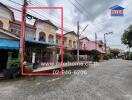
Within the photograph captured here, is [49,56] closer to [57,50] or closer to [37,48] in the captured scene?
[37,48]

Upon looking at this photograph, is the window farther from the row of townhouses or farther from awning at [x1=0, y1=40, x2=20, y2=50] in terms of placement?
awning at [x1=0, y1=40, x2=20, y2=50]

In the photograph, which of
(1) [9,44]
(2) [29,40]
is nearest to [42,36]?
(2) [29,40]

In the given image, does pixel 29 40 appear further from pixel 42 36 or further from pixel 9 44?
pixel 42 36

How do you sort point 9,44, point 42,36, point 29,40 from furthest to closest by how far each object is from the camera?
point 42,36
point 29,40
point 9,44

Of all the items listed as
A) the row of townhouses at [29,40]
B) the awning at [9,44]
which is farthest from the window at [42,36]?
the awning at [9,44]

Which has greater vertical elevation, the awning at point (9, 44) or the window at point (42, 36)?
the window at point (42, 36)

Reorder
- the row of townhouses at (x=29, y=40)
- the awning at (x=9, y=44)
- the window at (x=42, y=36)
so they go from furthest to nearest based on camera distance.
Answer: the window at (x=42, y=36) < the row of townhouses at (x=29, y=40) < the awning at (x=9, y=44)

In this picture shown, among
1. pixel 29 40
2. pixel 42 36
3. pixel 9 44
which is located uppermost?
pixel 42 36

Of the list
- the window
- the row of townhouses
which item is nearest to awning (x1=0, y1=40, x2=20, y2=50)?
the row of townhouses

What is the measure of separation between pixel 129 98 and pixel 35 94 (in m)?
4.60

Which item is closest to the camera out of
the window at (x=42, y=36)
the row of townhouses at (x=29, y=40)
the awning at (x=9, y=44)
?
the awning at (x=9, y=44)

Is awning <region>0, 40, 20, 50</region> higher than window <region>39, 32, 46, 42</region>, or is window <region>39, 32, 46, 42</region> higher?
window <region>39, 32, 46, 42</region>

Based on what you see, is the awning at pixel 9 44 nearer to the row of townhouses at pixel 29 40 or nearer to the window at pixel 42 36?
the row of townhouses at pixel 29 40

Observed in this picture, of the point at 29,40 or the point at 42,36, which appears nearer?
the point at 29,40
